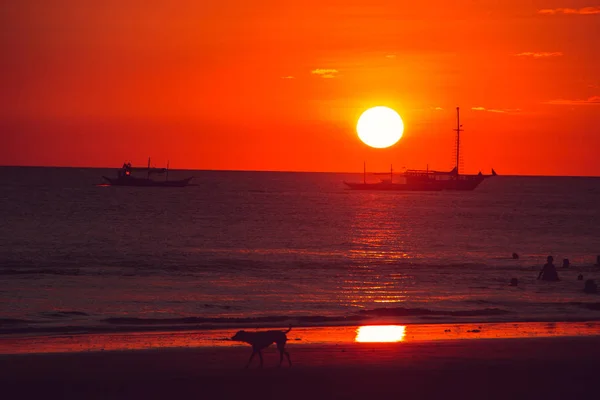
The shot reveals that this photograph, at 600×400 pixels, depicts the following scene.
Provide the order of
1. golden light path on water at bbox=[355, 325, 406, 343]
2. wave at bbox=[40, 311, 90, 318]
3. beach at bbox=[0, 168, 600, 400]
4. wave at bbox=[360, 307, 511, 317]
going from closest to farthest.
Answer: beach at bbox=[0, 168, 600, 400] < golden light path on water at bbox=[355, 325, 406, 343] < wave at bbox=[40, 311, 90, 318] < wave at bbox=[360, 307, 511, 317]

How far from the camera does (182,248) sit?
5716 cm

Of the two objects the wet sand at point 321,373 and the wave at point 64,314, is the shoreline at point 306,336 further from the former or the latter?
the wave at point 64,314

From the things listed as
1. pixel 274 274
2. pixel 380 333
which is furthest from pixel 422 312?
pixel 274 274

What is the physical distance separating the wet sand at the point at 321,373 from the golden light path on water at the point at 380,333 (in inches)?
44.7

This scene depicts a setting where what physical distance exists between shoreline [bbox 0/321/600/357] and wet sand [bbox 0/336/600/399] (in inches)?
36.4

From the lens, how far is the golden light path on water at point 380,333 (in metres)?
19.8

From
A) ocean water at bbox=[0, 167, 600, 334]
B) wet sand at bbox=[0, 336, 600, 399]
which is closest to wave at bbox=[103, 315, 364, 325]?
ocean water at bbox=[0, 167, 600, 334]

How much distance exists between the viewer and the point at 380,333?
21141mm

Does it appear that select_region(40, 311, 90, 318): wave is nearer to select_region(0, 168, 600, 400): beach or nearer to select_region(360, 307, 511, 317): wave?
select_region(0, 168, 600, 400): beach

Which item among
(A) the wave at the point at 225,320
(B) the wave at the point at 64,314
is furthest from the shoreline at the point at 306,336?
(B) the wave at the point at 64,314

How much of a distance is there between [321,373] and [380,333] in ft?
20.6

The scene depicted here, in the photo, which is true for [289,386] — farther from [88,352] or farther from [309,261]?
[309,261]

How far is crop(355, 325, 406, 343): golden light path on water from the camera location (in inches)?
781

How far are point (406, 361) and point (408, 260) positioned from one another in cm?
3273
